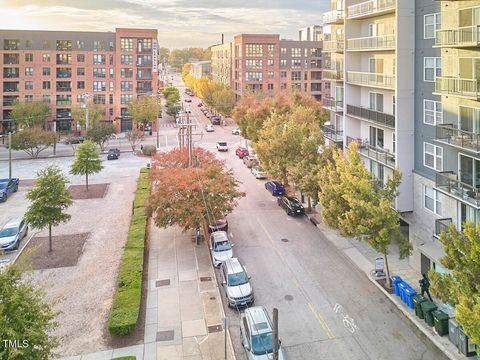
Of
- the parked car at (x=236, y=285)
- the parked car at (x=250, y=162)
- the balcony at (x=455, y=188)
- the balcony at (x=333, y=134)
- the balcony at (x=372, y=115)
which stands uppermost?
the balcony at (x=372, y=115)

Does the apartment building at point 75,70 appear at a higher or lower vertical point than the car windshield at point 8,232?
higher

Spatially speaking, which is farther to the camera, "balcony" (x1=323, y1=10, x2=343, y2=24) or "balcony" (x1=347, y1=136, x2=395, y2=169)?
"balcony" (x1=323, y1=10, x2=343, y2=24)

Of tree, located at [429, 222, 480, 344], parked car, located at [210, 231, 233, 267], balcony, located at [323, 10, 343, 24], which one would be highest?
balcony, located at [323, 10, 343, 24]

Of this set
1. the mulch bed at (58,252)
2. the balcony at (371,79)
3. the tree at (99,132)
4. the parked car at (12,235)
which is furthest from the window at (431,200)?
the tree at (99,132)

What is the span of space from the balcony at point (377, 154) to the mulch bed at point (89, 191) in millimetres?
24966

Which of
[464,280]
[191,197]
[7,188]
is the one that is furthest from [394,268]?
[7,188]

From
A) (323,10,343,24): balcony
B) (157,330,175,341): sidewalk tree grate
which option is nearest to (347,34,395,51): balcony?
(323,10,343,24): balcony

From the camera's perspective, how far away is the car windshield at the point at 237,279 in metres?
21.9

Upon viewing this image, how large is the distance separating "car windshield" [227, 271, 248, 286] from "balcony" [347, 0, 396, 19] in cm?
1805

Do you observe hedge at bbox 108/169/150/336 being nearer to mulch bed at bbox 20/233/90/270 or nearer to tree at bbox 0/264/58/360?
mulch bed at bbox 20/233/90/270

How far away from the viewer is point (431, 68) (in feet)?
76.5

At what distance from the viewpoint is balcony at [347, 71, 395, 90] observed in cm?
2692

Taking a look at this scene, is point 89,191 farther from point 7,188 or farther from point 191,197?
point 191,197

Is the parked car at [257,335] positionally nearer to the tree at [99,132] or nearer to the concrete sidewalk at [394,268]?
the concrete sidewalk at [394,268]
